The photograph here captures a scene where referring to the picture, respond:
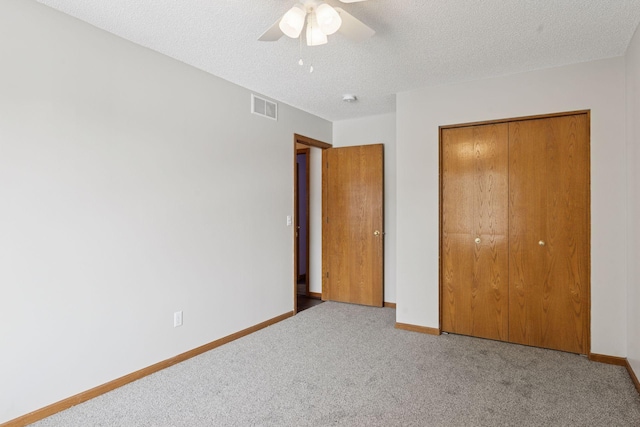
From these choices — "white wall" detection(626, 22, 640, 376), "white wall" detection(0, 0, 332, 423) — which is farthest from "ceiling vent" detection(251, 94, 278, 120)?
"white wall" detection(626, 22, 640, 376)

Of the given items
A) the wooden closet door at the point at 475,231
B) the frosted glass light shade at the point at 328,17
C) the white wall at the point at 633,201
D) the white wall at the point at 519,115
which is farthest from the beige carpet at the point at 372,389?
the frosted glass light shade at the point at 328,17

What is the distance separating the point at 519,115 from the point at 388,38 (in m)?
1.50

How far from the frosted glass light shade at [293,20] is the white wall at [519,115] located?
2.06m

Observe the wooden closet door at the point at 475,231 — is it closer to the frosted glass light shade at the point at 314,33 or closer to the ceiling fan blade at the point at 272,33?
the frosted glass light shade at the point at 314,33

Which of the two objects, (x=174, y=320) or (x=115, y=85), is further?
(x=174, y=320)

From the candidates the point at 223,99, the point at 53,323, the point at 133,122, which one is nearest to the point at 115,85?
the point at 133,122

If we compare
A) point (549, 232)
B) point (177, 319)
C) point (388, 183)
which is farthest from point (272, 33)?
point (388, 183)

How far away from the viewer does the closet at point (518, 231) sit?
10.0 feet

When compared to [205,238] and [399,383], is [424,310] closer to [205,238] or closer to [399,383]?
[399,383]

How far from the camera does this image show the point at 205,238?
316 centimetres

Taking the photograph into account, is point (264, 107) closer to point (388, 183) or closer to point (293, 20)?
point (388, 183)

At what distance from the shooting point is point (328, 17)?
→ 1.83m

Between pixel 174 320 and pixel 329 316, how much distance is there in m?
1.85

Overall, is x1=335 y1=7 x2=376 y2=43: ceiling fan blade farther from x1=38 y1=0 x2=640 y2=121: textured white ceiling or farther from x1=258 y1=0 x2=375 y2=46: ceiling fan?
x1=38 y1=0 x2=640 y2=121: textured white ceiling
